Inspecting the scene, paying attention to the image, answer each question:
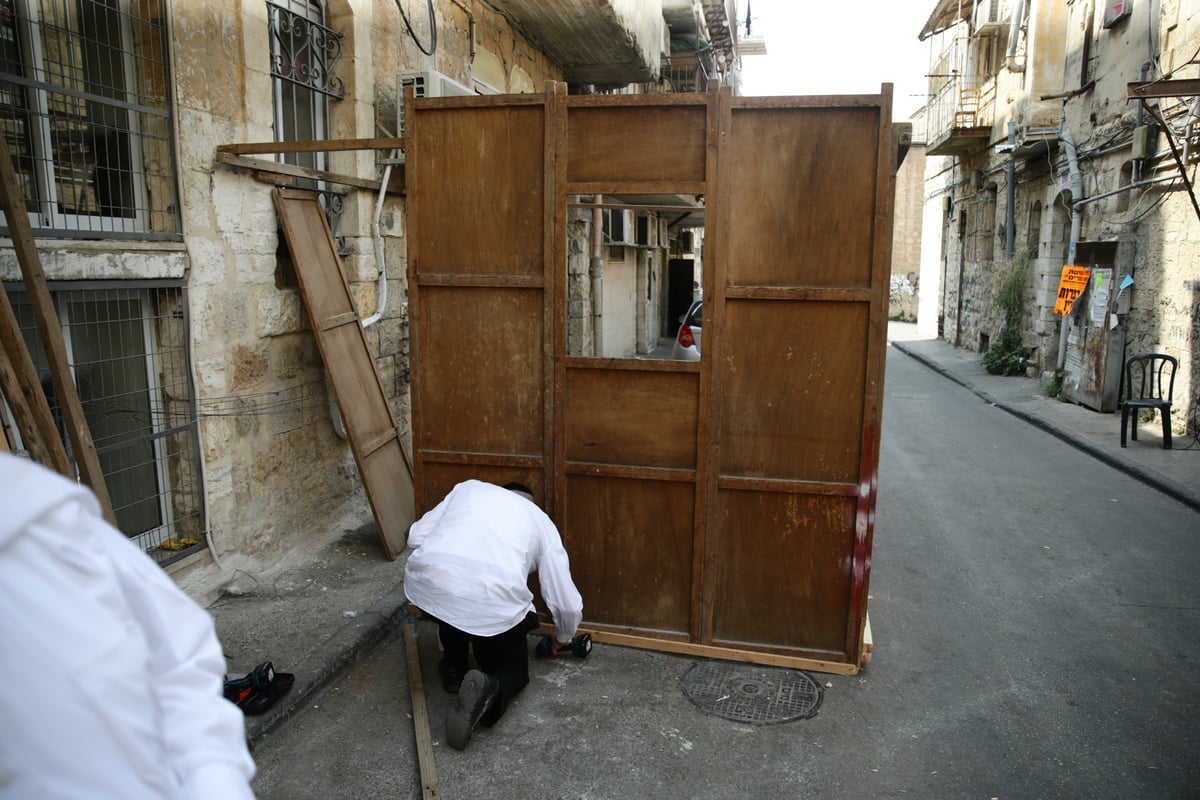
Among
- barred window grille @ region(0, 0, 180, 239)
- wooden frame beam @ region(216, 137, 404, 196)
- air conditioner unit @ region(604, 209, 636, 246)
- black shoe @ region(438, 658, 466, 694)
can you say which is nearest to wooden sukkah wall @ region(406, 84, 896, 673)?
wooden frame beam @ region(216, 137, 404, 196)

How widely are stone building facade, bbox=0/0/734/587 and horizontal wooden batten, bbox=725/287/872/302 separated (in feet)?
10.2

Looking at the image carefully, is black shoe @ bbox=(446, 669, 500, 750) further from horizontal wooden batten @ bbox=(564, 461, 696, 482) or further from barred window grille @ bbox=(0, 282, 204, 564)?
barred window grille @ bbox=(0, 282, 204, 564)

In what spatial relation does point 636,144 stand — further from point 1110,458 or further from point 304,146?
point 1110,458

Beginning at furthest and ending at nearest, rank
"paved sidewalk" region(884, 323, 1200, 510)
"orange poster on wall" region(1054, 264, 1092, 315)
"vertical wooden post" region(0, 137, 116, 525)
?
1. "orange poster on wall" region(1054, 264, 1092, 315)
2. "paved sidewalk" region(884, 323, 1200, 510)
3. "vertical wooden post" region(0, 137, 116, 525)

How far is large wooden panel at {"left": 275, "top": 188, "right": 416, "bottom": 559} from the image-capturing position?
5.82 meters

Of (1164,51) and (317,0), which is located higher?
(1164,51)

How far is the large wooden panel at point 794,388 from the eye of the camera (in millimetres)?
4449

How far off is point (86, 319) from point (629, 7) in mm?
7437

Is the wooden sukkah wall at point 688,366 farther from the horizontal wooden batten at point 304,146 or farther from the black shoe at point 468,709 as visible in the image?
the black shoe at point 468,709

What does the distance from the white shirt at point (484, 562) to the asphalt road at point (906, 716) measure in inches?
22.0

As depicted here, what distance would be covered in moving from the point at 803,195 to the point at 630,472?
1.77m

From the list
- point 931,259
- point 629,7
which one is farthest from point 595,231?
point 931,259

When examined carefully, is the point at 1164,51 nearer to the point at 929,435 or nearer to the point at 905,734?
the point at 929,435

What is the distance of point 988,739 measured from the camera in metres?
4.06
